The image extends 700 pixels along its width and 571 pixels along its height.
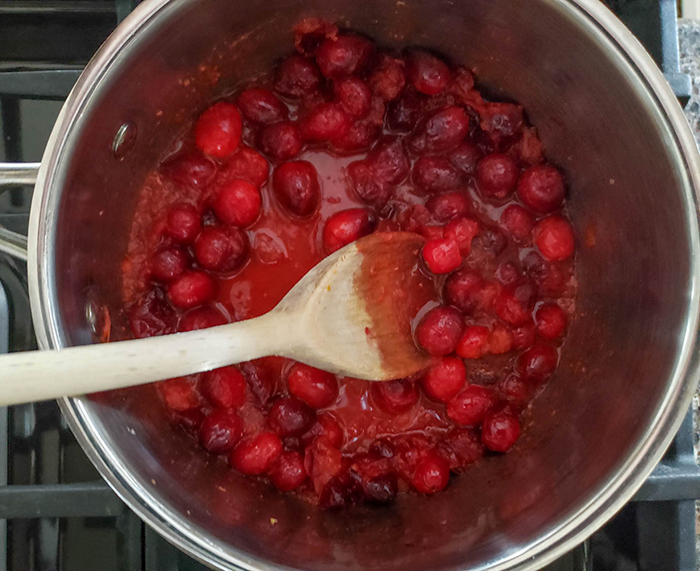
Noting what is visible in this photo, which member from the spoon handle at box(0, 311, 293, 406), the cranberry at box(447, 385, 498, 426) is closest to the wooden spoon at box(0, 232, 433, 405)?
the spoon handle at box(0, 311, 293, 406)

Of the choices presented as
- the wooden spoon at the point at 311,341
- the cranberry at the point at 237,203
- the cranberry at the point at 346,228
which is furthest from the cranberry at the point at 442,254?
the cranberry at the point at 237,203

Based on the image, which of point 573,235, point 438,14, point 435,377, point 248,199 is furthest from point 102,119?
point 573,235

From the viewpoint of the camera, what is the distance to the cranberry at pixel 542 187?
132 cm

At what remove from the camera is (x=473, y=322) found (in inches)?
53.7

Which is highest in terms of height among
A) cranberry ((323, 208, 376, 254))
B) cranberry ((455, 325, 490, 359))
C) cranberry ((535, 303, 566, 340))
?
cranberry ((323, 208, 376, 254))

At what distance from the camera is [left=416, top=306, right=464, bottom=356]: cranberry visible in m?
1.30

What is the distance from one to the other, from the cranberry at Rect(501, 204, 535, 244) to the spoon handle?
0.57 metres

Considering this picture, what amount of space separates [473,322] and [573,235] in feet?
0.92

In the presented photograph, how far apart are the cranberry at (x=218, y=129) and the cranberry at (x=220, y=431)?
54cm

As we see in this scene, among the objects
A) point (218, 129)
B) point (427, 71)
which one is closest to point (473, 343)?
point (427, 71)

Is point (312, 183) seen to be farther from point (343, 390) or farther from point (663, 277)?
point (663, 277)

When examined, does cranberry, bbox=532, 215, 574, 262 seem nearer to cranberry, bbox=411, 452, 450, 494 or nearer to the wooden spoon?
the wooden spoon

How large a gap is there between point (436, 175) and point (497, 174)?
13cm

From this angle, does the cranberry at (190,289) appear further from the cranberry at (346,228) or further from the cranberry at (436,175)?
the cranberry at (436,175)
